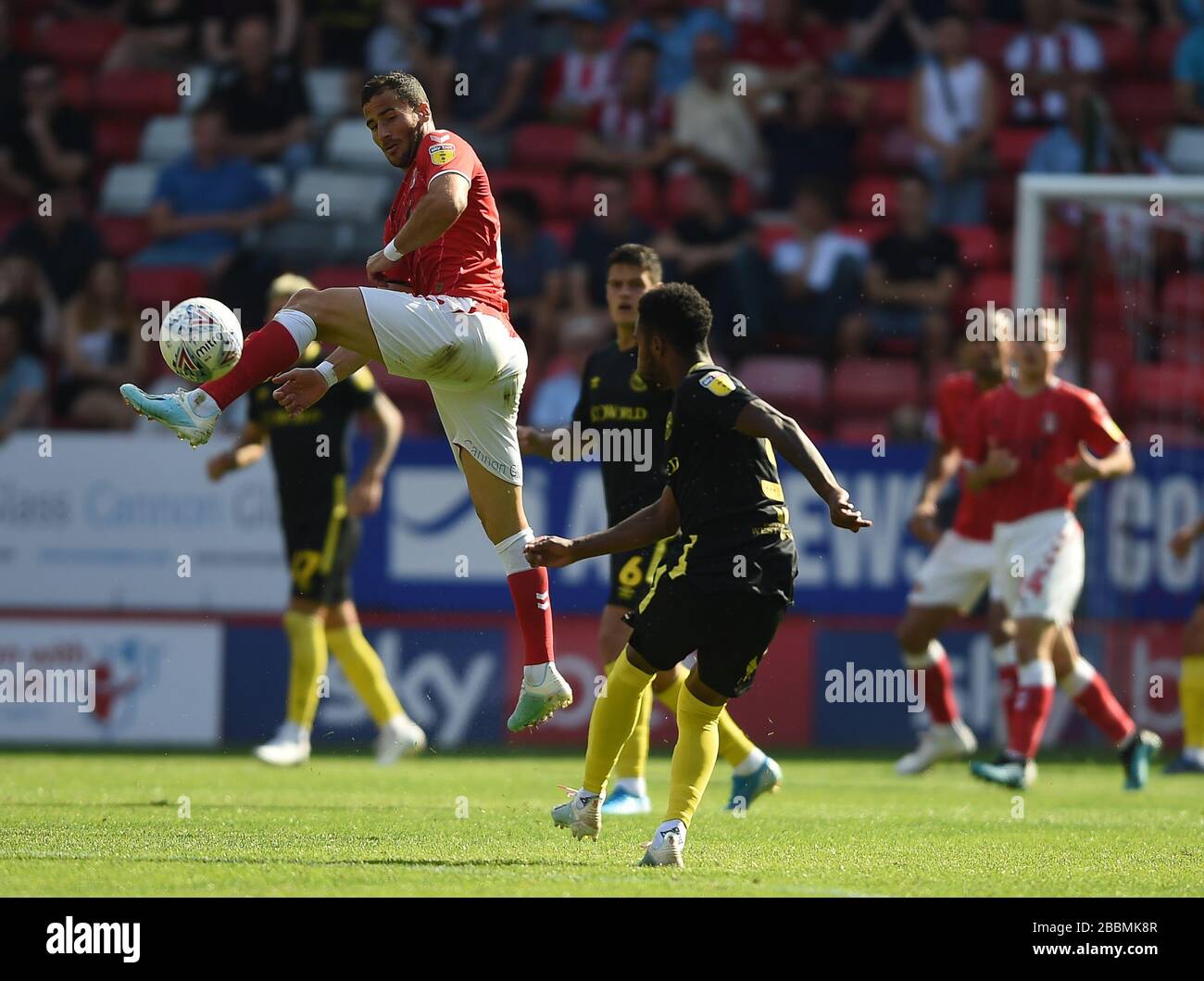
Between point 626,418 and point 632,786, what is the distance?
1620 millimetres

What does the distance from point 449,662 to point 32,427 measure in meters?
3.87

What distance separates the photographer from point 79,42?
17.3 m

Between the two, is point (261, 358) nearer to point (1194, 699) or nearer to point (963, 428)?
point (963, 428)

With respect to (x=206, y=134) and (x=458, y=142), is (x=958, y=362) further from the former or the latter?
(x=458, y=142)

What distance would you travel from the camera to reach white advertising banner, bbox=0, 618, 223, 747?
12.4 meters

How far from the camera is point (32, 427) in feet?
45.6

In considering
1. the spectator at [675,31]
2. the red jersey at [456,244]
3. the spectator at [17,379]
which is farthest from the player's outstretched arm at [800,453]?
the spectator at [675,31]

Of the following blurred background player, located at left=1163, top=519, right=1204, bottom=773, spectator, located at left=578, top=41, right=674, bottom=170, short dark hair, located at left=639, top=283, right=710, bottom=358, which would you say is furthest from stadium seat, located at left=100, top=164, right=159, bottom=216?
short dark hair, located at left=639, top=283, right=710, bottom=358

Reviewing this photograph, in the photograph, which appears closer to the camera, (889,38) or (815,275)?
(815,275)

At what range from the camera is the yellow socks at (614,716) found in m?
6.35

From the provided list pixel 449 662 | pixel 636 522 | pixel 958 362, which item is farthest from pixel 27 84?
pixel 636 522

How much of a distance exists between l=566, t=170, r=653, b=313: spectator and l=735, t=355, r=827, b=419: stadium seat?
1383 millimetres

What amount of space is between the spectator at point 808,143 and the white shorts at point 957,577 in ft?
18.7

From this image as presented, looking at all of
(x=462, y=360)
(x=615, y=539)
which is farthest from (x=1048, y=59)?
(x=615, y=539)
